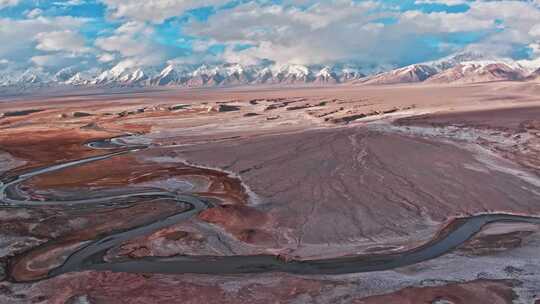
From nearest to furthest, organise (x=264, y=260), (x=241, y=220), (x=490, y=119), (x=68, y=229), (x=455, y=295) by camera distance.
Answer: (x=455, y=295)
(x=264, y=260)
(x=241, y=220)
(x=68, y=229)
(x=490, y=119)

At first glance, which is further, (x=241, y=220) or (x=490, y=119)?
(x=490, y=119)

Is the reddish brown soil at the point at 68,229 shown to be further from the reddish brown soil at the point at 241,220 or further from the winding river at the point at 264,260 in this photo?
the reddish brown soil at the point at 241,220

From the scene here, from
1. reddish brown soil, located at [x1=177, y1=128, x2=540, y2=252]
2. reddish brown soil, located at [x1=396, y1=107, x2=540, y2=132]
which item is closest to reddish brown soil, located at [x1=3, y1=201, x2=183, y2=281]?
reddish brown soil, located at [x1=177, y1=128, x2=540, y2=252]

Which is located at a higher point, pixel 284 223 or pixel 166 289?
pixel 284 223

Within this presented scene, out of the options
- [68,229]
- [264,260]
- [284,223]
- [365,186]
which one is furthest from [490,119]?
[68,229]

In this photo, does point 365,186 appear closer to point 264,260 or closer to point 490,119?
point 264,260

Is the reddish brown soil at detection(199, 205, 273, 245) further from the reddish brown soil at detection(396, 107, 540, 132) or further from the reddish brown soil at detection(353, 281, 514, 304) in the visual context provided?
the reddish brown soil at detection(396, 107, 540, 132)

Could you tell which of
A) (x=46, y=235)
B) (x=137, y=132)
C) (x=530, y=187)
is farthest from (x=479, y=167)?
(x=137, y=132)

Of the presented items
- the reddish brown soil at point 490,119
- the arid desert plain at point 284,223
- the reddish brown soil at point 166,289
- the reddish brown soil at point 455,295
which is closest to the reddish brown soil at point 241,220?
the arid desert plain at point 284,223

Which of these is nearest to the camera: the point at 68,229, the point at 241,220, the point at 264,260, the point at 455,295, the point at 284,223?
the point at 455,295
